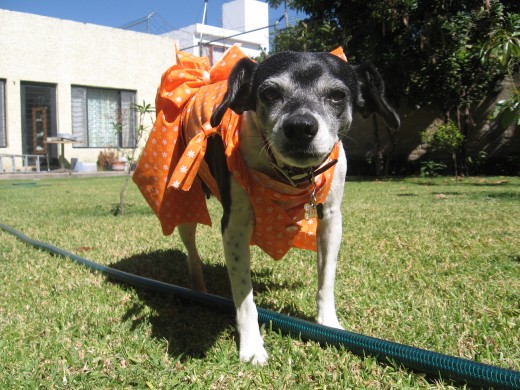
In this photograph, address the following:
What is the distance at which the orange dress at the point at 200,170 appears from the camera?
2.45m

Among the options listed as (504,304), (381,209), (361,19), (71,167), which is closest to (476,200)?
(381,209)

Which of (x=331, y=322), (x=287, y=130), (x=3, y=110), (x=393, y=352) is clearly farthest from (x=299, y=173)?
(x=3, y=110)

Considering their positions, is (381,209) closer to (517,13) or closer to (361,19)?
(361,19)

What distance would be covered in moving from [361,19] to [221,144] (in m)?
11.9

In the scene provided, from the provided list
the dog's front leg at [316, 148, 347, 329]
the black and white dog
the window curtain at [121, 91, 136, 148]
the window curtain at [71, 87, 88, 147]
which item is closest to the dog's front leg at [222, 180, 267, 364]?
the black and white dog

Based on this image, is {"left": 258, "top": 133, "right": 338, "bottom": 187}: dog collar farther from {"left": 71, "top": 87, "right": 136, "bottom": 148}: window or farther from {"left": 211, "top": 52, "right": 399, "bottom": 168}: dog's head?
{"left": 71, "top": 87, "right": 136, "bottom": 148}: window

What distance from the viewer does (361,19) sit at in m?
13.3

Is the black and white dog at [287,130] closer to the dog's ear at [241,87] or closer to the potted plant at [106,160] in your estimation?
the dog's ear at [241,87]

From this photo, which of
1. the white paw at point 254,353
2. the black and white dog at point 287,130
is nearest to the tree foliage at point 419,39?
the black and white dog at point 287,130

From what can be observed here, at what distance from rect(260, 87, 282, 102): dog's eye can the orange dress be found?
0.25 metres

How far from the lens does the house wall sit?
20.3m

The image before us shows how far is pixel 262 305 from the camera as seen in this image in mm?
3025

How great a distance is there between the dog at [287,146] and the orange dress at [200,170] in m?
0.03

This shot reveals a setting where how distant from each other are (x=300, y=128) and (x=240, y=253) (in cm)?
75
